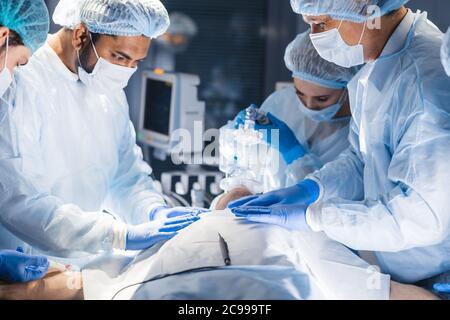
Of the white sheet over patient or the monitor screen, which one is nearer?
the white sheet over patient

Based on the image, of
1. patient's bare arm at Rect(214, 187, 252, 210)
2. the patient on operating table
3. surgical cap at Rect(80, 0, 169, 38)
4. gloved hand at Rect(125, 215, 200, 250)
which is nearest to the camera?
the patient on operating table

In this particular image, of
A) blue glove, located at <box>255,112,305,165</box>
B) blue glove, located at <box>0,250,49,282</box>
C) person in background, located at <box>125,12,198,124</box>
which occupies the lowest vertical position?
blue glove, located at <box>0,250,49,282</box>

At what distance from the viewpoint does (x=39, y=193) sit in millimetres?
1980

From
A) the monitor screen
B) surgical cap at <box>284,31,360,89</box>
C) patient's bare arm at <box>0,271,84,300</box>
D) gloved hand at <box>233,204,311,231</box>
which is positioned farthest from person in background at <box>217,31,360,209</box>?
the monitor screen

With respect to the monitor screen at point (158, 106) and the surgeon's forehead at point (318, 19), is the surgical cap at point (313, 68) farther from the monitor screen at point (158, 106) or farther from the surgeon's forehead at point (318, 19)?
the monitor screen at point (158, 106)

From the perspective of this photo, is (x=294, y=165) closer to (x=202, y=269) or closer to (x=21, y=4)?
(x=202, y=269)

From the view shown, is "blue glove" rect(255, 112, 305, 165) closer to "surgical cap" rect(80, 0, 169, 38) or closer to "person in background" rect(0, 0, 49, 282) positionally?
"surgical cap" rect(80, 0, 169, 38)

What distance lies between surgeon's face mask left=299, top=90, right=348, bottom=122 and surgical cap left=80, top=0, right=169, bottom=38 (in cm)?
79

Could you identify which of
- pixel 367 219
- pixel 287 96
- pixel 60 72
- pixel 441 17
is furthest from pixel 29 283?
pixel 441 17

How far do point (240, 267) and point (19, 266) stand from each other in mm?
663

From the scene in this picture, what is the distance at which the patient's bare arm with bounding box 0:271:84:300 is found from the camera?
182cm

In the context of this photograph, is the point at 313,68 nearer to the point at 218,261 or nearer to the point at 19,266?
the point at 218,261

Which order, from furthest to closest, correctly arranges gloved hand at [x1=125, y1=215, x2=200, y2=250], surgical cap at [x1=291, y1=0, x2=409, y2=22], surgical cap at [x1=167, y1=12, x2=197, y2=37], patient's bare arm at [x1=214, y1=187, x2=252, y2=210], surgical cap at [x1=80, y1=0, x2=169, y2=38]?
surgical cap at [x1=167, y1=12, x2=197, y2=37]
patient's bare arm at [x1=214, y1=187, x2=252, y2=210]
surgical cap at [x1=80, y1=0, x2=169, y2=38]
gloved hand at [x1=125, y1=215, x2=200, y2=250]
surgical cap at [x1=291, y1=0, x2=409, y2=22]

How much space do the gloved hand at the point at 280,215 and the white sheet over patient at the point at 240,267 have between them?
0.08 feet
